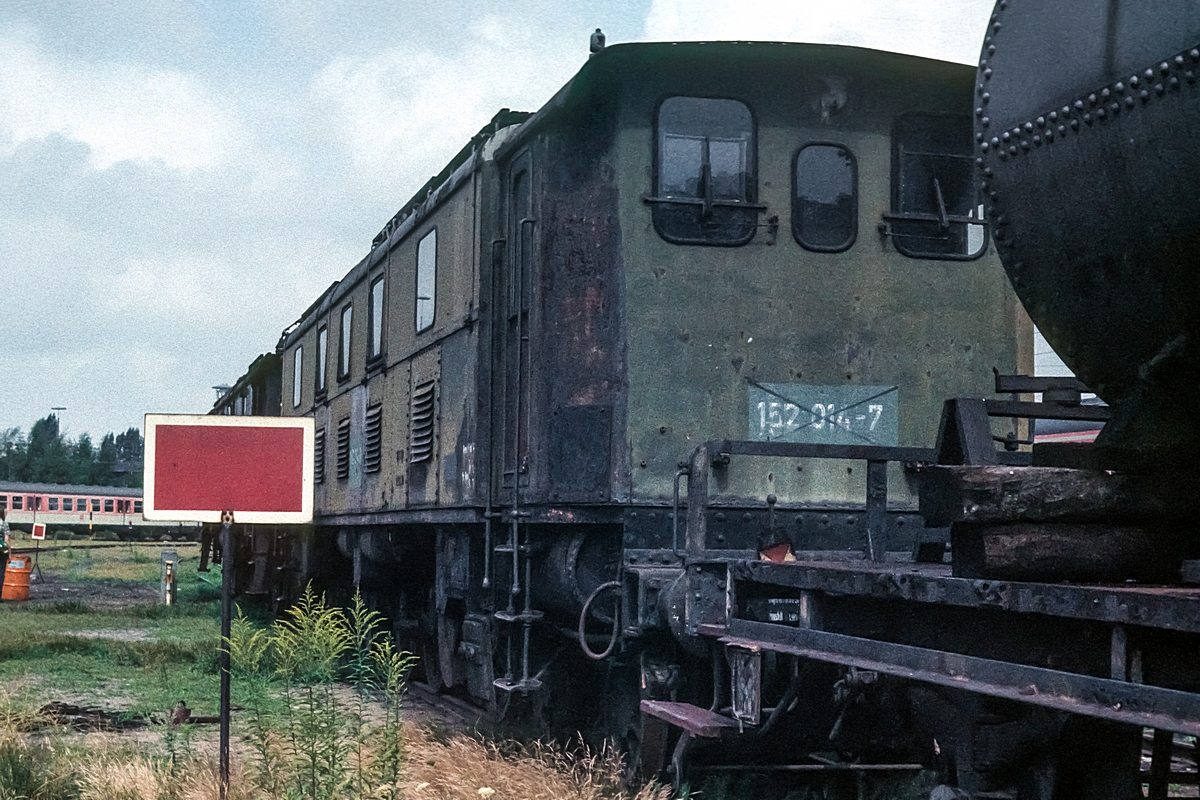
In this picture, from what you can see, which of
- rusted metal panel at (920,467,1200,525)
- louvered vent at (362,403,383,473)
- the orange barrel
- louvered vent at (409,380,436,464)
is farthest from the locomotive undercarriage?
the orange barrel

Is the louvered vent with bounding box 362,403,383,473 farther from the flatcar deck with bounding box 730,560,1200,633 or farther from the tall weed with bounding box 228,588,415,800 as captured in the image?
the flatcar deck with bounding box 730,560,1200,633

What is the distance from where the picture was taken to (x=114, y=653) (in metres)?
13.7

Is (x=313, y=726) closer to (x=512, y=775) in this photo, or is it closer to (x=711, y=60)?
(x=512, y=775)

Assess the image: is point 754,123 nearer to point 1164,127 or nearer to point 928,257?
point 928,257

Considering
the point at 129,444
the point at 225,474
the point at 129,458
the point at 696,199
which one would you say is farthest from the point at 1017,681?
the point at 129,444

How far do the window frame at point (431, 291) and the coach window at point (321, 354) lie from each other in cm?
449

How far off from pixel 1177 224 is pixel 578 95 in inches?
173

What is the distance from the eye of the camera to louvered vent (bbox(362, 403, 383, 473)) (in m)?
11.1

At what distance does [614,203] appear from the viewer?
7012 millimetres

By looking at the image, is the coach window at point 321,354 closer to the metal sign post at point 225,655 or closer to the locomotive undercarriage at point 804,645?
the locomotive undercarriage at point 804,645

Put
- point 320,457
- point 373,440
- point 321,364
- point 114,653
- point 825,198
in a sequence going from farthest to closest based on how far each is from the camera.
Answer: point 321,364 → point 320,457 → point 114,653 → point 373,440 → point 825,198

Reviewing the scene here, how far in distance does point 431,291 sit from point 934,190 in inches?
141

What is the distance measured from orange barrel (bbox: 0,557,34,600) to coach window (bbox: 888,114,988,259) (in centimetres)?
2015

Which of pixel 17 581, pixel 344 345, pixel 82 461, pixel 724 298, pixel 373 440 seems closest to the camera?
pixel 724 298
